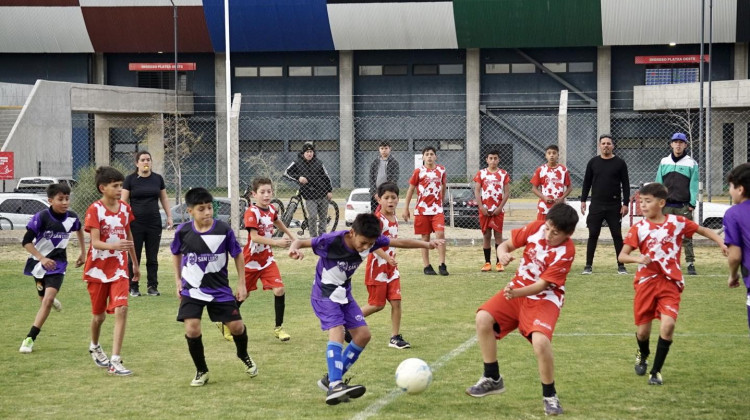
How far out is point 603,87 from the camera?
4250cm

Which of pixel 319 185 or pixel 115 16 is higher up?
pixel 115 16

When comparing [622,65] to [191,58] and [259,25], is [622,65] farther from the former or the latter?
[191,58]

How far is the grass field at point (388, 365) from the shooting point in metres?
6.68

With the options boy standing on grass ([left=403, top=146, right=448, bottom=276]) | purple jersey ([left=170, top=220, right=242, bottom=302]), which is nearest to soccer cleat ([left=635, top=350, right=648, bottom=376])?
purple jersey ([left=170, top=220, right=242, bottom=302])

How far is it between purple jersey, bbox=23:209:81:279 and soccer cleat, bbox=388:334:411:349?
3.30 metres

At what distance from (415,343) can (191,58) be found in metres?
37.2

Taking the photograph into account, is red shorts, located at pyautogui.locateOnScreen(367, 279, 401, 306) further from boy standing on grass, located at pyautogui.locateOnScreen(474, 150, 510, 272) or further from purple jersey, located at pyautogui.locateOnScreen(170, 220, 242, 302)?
boy standing on grass, located at pyautogui.locateOnScreen(474, 150, 510, 272)

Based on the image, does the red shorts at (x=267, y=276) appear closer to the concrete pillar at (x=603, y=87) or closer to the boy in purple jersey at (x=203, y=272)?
the boy in purple jersey at (x=203, y=272)

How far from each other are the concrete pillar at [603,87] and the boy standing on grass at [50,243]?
34.9 metres

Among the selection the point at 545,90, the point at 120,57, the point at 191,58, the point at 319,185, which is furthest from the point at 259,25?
the point at 319,185

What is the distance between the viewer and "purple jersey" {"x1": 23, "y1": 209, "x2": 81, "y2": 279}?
9.45 metres

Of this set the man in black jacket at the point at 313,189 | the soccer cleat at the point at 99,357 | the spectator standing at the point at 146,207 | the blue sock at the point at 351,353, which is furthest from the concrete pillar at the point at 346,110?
the blue sock at the point at 351,353

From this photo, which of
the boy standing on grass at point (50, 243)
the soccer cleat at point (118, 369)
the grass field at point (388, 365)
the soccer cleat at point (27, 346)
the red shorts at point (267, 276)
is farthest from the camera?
the red shorts at point (267, 276)

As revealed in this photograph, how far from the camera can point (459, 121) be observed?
140ft
